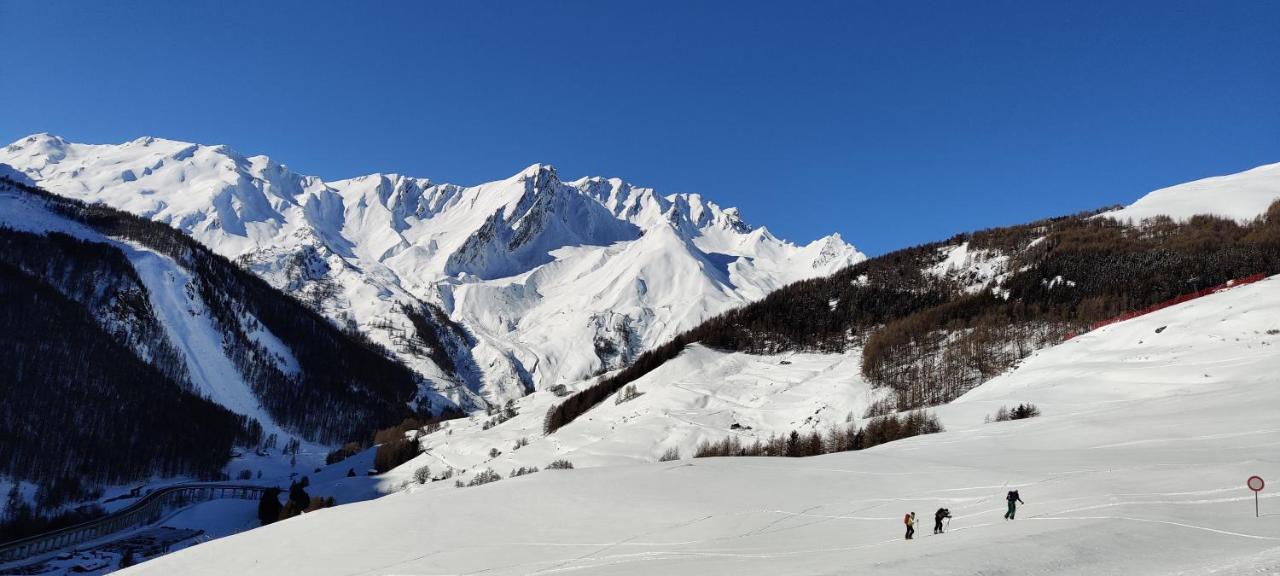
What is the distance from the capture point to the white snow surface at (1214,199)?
4793 inches

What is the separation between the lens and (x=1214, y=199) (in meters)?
128

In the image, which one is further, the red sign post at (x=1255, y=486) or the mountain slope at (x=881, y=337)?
the mountain slope at (x=881, y=337)

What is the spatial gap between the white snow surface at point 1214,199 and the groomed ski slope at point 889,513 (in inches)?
3674

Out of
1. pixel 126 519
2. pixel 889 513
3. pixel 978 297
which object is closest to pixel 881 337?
pixel 978 297

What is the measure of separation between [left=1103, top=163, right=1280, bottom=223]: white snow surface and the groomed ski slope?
306ft

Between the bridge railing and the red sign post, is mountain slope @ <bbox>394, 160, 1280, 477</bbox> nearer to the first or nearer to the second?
the bridge railing

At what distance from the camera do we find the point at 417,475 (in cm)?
8756

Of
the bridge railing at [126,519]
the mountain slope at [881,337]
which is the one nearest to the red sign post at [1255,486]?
the mountain slope at [881,337]

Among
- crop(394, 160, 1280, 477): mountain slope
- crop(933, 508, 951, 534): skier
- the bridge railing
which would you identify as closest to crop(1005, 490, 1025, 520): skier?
crop(933, 508, 951, 534): skier

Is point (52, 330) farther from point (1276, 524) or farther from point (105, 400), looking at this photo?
point (1276, 524)

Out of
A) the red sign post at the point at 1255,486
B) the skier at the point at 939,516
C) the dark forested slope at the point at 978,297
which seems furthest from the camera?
the dark forested slope at the point at 978,297

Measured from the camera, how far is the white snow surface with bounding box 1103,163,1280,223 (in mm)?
121750

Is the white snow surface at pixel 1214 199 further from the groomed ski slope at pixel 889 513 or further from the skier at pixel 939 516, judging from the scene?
the skier at pixel 939 516

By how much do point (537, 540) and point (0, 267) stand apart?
21734 centimetres
